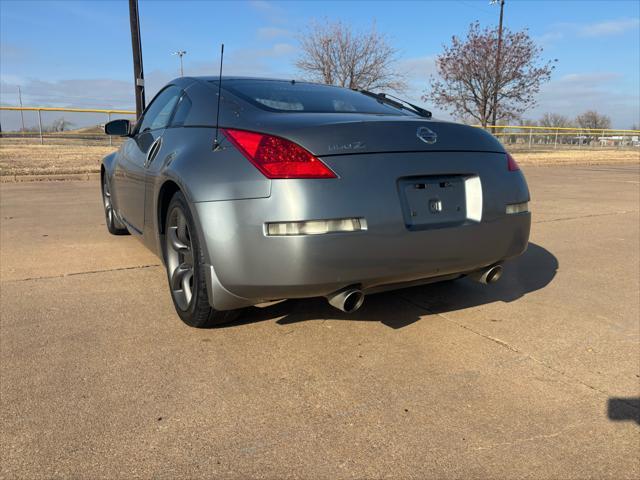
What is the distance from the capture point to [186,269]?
316 cm

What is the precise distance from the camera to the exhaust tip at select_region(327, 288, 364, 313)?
8.60ft

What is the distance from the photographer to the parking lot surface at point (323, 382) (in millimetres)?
1992

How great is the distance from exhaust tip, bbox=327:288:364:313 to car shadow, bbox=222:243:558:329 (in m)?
0.70

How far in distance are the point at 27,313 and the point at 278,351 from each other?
172 centimetres

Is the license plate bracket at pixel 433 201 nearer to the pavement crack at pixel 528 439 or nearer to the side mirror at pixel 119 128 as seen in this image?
the pavement crack at pixel 528 439

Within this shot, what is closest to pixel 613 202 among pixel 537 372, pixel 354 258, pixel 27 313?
pixel 537 372

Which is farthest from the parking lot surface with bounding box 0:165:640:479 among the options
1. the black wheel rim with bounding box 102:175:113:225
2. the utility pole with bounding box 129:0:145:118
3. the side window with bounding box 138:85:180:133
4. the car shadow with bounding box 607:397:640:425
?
the utility pole with bounding box 129:0:145:118

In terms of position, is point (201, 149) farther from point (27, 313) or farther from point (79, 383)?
point (27, 313)

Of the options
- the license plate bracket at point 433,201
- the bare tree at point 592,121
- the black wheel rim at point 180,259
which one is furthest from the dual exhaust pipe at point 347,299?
the bare tree at point 592,121

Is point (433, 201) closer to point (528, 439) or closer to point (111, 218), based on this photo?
point (528, 439)

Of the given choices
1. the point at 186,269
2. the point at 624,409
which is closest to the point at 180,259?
the point at 186,269

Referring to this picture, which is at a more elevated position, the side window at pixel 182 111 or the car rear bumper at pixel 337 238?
the side window at pixel 182 111

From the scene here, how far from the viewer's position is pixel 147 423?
7.21 ft

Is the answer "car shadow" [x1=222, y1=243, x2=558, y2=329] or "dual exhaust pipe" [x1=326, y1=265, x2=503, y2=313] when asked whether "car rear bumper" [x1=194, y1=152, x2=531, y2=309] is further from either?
"car shadow" [x1=222, y1=243, x2=558, y2=329]
